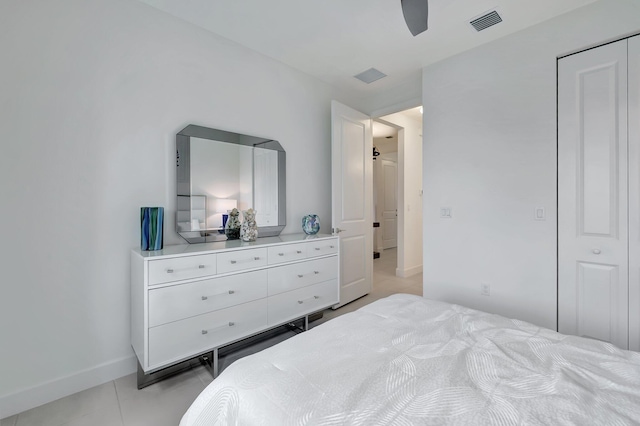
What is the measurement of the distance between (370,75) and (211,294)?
2878mm

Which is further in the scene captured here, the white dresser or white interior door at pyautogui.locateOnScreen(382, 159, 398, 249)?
white interior door at pyautogui.locateOnScreen(382, 159, 398, 249)

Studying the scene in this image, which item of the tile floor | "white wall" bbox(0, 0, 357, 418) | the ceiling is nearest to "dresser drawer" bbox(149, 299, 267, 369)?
the tile floor

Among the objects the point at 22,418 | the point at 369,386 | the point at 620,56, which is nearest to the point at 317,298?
the point at 369,386

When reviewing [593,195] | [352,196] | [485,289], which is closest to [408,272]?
[352,196]

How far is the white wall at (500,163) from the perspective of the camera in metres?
2.26

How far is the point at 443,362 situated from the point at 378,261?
5.13 metres

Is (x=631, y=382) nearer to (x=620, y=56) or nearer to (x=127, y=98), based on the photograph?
(x=620, y=56)

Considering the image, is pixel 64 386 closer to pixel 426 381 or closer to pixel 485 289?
pixel 426 381

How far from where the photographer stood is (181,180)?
224 cm

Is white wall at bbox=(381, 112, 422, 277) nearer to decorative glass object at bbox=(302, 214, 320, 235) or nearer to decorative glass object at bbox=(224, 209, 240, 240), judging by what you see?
decorative glass object at bbox=(302, 214, 320, 235)

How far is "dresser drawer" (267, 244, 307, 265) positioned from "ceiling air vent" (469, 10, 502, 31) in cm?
238

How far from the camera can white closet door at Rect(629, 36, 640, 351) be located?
1.93 meters

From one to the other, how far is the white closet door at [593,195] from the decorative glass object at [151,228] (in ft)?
10.0

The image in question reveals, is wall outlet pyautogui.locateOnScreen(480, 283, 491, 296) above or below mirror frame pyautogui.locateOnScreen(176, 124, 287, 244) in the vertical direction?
below
